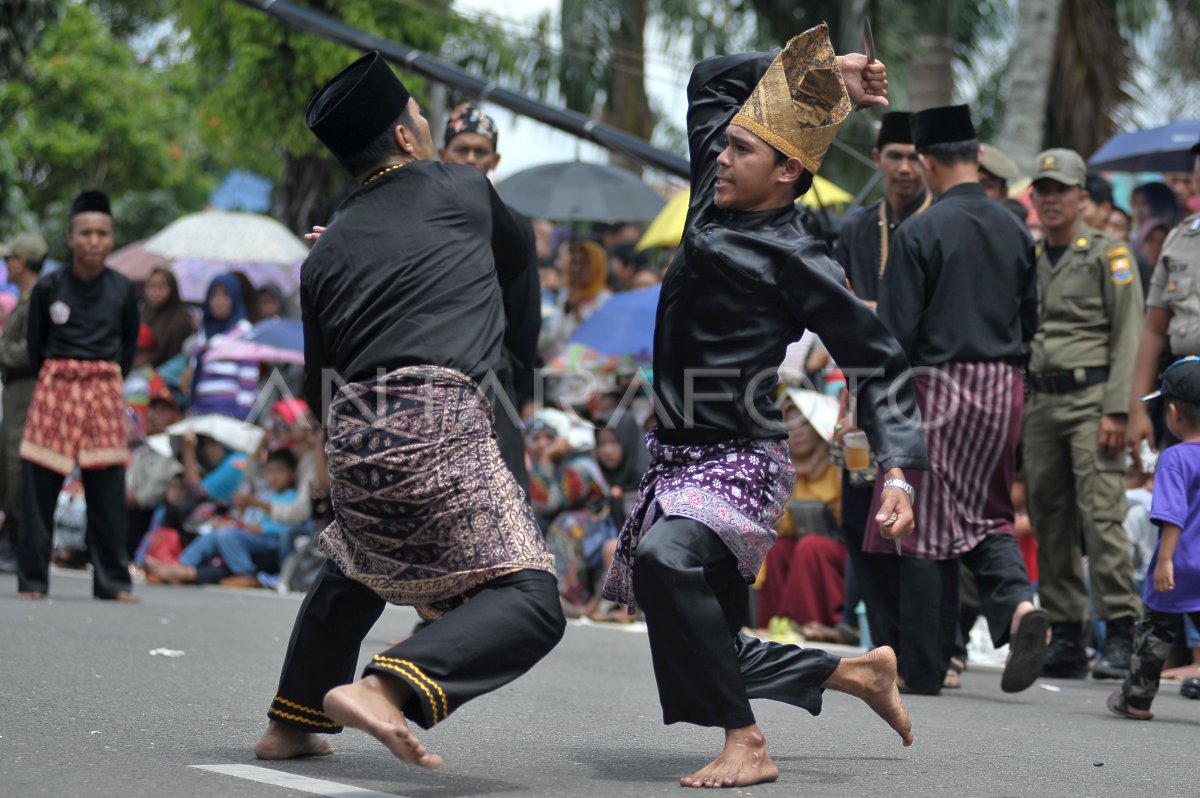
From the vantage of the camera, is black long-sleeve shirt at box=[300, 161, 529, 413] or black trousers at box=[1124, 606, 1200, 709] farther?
black trousers at box=[1124, 606, 1200, 709]

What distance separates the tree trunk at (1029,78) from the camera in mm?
16984

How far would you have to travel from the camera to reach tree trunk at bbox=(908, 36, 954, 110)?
61.4ft

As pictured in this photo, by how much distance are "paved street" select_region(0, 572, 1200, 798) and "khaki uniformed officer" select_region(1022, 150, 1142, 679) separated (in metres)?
0.38

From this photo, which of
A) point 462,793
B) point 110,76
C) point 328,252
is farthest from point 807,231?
point 110,76

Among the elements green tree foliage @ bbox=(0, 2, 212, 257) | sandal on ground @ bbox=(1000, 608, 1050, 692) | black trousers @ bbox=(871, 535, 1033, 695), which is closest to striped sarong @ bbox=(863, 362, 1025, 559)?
black trousers @ bbox=(871, 535, 1033, 695)

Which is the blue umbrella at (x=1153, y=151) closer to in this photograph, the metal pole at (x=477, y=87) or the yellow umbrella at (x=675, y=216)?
the yellow umbrella at (x=675, y=216)

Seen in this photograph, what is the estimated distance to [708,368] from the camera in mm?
5113

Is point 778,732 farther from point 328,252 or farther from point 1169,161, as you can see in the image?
point 1169,161

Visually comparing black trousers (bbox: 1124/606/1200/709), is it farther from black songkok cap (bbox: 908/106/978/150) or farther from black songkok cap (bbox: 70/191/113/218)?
black songkok cap (bbox: 70/191/113/218)

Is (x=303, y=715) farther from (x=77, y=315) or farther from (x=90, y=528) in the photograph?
(x=77, y=315)

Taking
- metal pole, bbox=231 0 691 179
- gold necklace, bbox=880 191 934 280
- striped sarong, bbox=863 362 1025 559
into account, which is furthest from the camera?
metal pole, bbox=231 0 691 179

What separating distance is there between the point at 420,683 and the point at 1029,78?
14.1 m

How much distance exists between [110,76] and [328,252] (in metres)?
30.5

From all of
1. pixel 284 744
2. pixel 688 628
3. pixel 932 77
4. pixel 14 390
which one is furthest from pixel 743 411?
pixel 932 77
